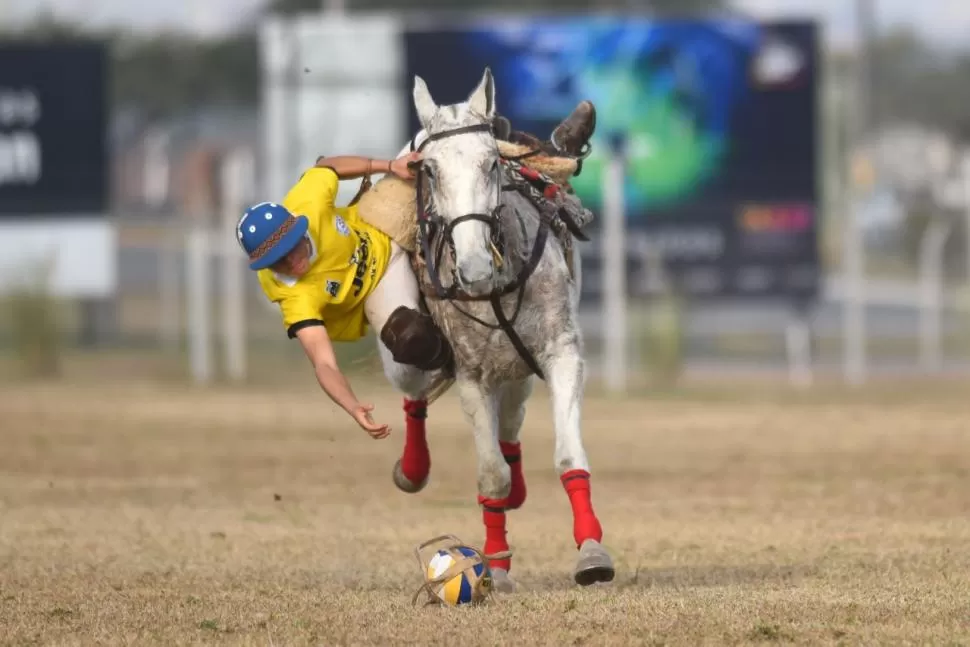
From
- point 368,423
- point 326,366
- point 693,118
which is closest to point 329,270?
point 326,366

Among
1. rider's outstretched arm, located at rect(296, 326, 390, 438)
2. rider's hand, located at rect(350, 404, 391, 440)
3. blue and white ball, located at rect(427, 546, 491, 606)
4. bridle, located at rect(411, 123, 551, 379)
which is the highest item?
bridle, located at rect(411, 123, 551, 379)

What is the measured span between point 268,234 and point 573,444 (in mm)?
1682

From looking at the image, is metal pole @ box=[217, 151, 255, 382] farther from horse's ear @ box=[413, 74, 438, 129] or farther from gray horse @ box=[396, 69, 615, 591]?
horse's ear @ box=[413, 74, 438, 129]

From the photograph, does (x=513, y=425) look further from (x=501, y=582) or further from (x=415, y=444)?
(x=501, y=582)

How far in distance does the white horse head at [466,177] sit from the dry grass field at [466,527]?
4.85ft

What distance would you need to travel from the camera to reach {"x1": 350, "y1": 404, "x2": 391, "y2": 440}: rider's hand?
8586mm

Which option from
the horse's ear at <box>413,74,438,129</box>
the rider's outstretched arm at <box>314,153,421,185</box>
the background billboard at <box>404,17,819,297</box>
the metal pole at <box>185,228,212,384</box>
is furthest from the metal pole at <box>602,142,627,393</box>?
the horse's ear at <box>413,74,438,129</box>

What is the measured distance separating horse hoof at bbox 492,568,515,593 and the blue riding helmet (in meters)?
1.81

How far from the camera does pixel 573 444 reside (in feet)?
29.2

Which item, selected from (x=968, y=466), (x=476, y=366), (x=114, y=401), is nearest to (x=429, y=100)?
(x=476, y=366)

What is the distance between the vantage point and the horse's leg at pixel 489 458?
919 cm

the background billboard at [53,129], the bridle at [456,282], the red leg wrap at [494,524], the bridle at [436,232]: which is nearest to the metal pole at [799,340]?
the background billboard at [53,129]

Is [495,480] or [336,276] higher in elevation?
[336,276]

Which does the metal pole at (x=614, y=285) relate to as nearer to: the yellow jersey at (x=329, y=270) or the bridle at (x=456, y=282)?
the yellow jersey at (x=329, y=270)
